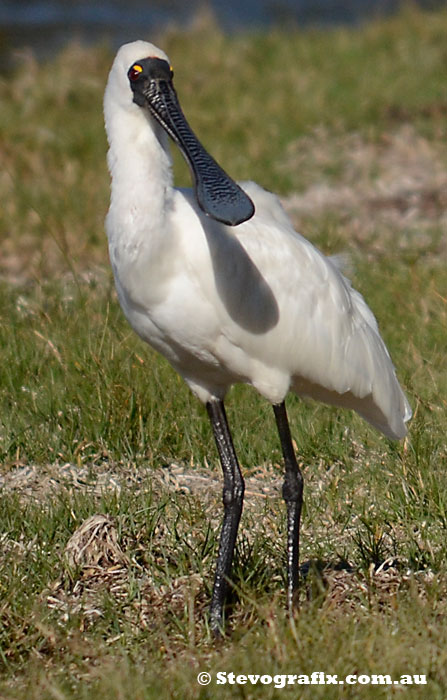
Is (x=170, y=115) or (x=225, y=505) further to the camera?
(x=225, y=505)

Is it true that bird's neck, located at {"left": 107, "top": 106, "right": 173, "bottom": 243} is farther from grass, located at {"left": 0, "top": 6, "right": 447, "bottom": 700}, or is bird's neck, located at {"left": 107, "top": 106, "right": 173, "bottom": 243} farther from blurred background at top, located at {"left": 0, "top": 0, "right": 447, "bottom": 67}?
blurred background at top, located at {"left": 0, "top": 0, "right": 447, "bottom": 67}

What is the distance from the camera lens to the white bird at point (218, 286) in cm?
391

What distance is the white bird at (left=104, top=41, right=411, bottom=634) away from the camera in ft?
12.8

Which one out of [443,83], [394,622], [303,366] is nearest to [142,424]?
[303,366]

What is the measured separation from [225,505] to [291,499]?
0.85 feet

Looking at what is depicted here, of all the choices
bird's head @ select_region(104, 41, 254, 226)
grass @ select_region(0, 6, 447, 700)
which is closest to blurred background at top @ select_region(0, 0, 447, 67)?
grass @ select_region(0, 6, 447, 700)

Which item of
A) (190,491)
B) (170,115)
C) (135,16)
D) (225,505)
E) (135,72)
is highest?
(135,16)

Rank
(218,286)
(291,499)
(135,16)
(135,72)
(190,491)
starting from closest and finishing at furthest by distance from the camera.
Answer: (218,286) → (135,72) → (291,499) → (190,491) → (135,16)

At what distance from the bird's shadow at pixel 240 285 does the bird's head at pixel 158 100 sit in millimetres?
172

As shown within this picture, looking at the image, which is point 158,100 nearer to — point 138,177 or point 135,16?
point 138,177

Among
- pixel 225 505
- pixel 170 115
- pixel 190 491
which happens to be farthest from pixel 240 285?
pixel 190 491

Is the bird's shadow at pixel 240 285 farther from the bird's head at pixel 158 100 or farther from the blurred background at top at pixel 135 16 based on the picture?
the blurred background at top at pixel 135 16

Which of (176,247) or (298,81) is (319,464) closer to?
(176,247)

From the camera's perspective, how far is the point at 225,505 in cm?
443
